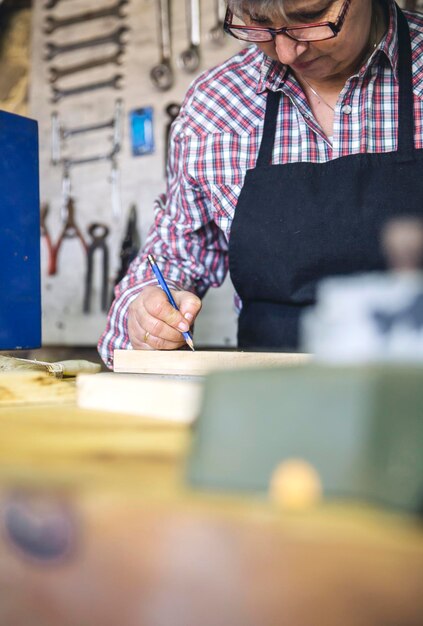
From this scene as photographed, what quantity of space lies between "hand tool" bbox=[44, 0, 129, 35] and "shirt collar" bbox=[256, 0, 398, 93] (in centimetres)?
165

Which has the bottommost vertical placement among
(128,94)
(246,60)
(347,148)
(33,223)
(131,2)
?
(33,223)

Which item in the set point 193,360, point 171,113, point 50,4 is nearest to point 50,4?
point 50,4

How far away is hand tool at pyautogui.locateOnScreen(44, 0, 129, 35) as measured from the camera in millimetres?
3287

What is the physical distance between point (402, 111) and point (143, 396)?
125 centimetres

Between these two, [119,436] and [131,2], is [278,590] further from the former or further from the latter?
[131,2]

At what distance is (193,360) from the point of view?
1071mm

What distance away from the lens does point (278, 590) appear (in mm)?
374

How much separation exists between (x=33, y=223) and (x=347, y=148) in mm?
778

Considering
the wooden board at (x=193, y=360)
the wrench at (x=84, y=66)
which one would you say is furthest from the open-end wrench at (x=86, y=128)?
the wooden board at (x=193, y=360)

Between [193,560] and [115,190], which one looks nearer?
[193,560]

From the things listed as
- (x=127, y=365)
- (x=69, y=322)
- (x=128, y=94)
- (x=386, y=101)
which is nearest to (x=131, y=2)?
(x=128, y=94)

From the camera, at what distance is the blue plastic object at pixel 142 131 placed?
10.5ft

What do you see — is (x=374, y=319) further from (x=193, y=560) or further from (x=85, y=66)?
(x=85, y=66)

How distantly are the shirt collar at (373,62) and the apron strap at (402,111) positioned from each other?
21 mm
